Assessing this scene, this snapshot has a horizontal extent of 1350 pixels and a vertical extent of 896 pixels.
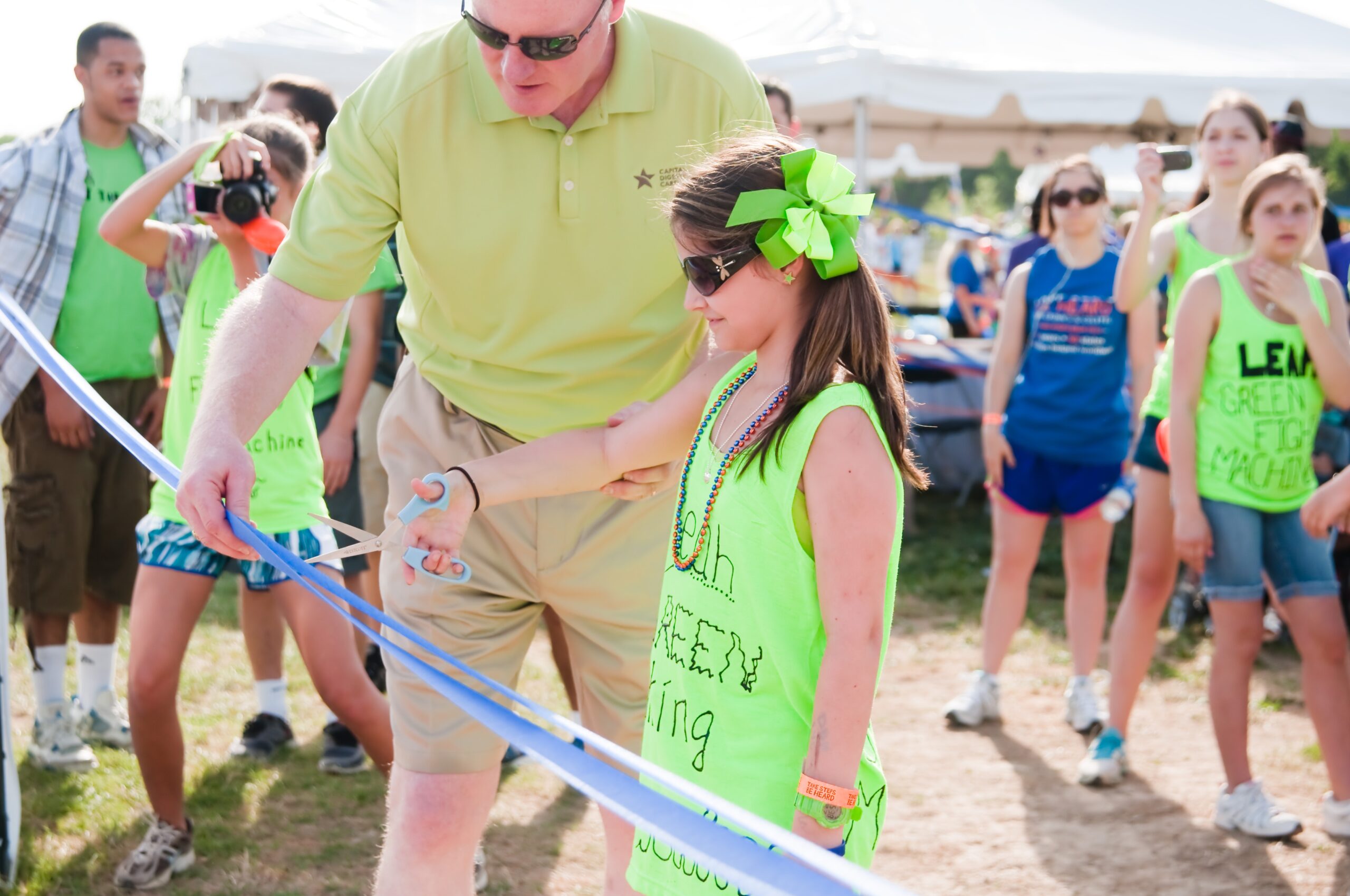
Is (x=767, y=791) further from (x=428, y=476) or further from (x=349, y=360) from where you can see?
(x=349, y=360)

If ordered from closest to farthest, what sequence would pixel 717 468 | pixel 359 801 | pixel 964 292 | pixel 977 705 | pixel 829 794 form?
pixel 829 794
pixel 717 468
pixel 359 801
pixel 977 705
pixel 964 292

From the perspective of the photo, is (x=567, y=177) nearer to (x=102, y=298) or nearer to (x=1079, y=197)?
(x=102, y=298)

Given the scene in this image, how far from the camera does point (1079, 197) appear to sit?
189 inches

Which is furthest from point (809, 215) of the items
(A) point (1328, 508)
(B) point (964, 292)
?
(B) point (964, 292)

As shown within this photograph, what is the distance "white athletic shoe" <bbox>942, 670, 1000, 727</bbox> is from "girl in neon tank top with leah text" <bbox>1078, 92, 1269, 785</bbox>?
1.45 feet

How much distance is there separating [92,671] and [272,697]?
634mm

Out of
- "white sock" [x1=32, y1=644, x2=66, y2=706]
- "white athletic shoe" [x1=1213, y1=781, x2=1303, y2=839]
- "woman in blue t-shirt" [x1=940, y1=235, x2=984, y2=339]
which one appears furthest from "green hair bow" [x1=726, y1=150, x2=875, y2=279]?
"woman in blue t-shirt" [x1=940, y1=235, x2=984, y2=339]

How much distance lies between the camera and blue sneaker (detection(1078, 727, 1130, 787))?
4.27m

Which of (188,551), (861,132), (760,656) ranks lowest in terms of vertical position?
(188,551)

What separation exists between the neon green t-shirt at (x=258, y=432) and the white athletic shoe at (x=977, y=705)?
258 cm

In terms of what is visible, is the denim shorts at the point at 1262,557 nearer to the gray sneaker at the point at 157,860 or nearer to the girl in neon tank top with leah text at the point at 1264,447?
the girl in neon tank top with leah text at the point at 1264,447

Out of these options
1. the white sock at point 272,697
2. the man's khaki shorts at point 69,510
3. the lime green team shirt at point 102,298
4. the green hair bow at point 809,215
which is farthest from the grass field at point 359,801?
the green hair bow at point 809,215

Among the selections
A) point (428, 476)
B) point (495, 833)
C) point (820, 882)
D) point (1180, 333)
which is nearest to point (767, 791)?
point (820, 882)

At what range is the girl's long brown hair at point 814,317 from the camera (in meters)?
1.83
